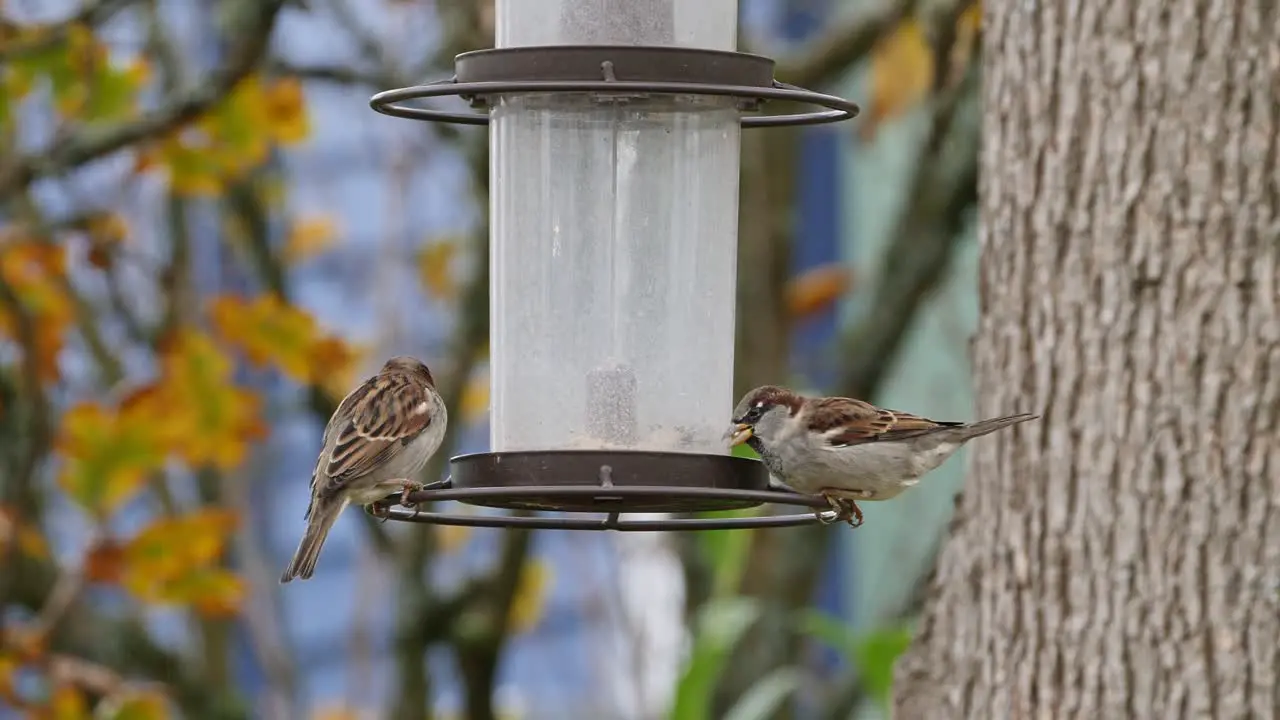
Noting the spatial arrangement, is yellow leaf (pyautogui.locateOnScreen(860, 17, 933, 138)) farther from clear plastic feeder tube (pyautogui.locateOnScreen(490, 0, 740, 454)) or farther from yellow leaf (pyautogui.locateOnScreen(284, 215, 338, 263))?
clear plastic feeder tube (pyautogui.locateOnScreen(490, 0, 740, 454))

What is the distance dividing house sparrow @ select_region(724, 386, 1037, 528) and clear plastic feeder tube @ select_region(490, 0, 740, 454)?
1.16 feet

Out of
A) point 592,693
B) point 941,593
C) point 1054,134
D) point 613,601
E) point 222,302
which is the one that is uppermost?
point 1054,134

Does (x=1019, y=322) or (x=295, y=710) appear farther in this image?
(x=295, y=710)

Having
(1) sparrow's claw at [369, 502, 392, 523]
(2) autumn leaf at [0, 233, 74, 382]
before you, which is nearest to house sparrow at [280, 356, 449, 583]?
(1) sparrow's claw at [369, 502, 392, 523]

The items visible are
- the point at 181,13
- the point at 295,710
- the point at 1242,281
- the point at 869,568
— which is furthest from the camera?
the point at 869,568

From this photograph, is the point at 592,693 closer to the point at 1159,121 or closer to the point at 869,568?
the point at 869,568

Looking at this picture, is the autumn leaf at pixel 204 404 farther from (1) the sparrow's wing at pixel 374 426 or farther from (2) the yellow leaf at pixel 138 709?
(1) the sparrow's wing at pixel 374 426

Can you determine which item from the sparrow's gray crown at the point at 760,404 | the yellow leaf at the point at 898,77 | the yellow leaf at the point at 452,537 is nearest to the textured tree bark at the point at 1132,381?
the sparrow's gray crown at the point at 760,404

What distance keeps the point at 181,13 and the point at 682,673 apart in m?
6.40

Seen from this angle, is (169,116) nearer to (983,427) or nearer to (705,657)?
(705,657)

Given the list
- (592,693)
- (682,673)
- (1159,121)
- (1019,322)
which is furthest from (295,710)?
(1159,121)

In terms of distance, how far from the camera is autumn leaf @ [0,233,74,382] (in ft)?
21.3

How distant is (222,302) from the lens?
655 cm

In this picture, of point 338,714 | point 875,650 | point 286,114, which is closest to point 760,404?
point 875,650
